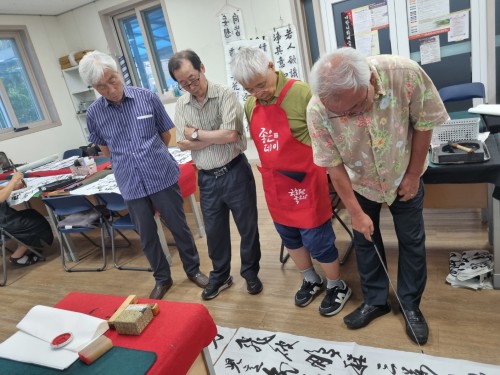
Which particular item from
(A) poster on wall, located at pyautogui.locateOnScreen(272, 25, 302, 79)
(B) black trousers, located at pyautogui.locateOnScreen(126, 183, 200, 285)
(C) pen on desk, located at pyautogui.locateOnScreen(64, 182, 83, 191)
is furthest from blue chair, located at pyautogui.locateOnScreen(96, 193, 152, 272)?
(A) poster on wall, located at pyautogui.locateOnScreen(272, 25, 302, 79)

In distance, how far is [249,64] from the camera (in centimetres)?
151

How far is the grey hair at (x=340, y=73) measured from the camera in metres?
1.10

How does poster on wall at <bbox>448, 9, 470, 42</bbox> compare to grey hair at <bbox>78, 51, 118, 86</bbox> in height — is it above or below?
below

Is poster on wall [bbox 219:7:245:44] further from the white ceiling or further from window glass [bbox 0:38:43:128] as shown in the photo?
window glass [bbox 0:38:43:128]

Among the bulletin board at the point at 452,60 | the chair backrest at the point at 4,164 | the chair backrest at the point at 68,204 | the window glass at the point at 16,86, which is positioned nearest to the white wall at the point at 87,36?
the window glass at the point at 16,86

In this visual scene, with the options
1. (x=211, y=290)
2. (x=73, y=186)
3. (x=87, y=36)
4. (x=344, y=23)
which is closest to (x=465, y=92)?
(x=344, y=23)

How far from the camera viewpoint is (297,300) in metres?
2.03

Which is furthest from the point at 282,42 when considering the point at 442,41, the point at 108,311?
the point at 108,311

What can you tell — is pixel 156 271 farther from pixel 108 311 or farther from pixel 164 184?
pixel 108 311

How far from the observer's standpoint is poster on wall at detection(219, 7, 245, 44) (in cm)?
459

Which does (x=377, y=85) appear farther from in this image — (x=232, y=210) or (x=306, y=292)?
(x=306, y=292)

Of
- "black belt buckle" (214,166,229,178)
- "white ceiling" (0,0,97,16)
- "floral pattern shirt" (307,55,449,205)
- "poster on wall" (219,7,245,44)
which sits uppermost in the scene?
"white ceiling" (0,0,97,16)

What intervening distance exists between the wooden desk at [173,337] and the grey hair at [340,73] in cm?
83

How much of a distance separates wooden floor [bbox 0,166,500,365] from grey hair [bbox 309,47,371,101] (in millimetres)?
1195
